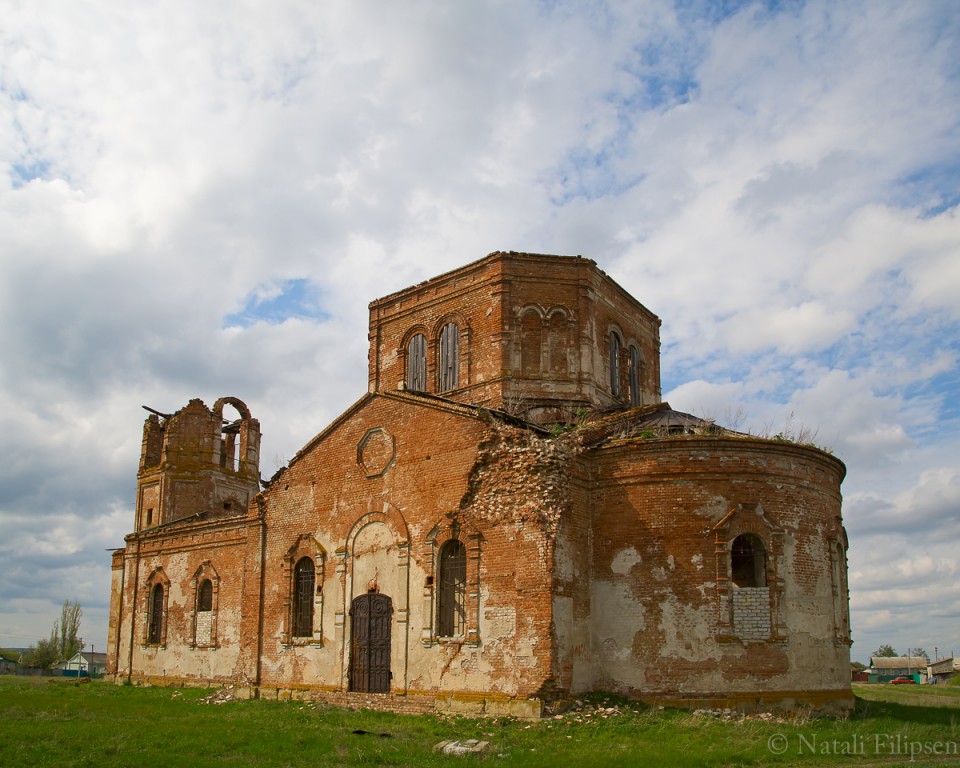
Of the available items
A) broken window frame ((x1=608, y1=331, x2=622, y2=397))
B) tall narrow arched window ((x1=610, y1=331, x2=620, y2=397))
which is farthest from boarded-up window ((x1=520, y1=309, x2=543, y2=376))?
tall narrow arched window ((x1=610, y1=331, x2=620, y2=397))

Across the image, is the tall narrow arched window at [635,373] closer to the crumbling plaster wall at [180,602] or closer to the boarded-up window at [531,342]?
the boarded-up window at [531,342]

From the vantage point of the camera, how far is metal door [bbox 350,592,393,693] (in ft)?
57.3

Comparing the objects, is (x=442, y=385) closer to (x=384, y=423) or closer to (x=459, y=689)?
(x=384, y=423)

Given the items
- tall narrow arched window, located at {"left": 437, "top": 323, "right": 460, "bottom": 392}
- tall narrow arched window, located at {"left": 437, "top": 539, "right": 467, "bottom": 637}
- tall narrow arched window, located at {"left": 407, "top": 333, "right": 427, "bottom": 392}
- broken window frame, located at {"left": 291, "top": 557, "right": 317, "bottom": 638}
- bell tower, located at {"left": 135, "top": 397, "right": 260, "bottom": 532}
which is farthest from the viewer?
bell tower, located at {"left": 135, "top": 397, "right": 260, "bottom": 532}

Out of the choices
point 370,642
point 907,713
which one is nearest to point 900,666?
point 907,713

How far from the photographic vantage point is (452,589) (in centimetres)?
1680

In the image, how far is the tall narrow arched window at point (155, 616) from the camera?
26.0 meters

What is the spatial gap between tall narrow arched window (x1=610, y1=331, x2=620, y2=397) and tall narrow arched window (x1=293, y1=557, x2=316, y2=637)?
28.5 ft

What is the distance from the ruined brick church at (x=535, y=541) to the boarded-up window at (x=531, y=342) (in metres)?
0.05

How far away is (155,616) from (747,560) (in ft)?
59.2

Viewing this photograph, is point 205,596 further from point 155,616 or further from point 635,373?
point 635,373

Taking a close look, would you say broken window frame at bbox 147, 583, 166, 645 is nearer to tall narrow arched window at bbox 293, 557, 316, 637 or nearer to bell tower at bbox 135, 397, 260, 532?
bell tower at bbox 135, 397, 260, 532

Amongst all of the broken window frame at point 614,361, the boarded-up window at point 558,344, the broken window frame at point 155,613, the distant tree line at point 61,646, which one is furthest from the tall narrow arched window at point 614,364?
the distant tree line at point 61,646

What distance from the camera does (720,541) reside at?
15.7 metres
